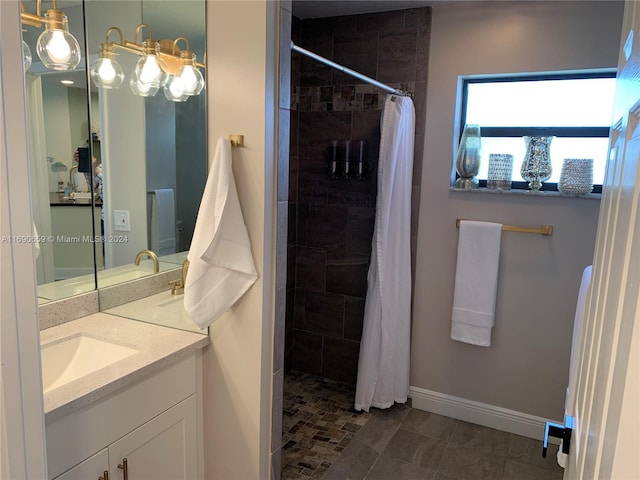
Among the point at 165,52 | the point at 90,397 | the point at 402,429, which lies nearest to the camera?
the point at 90,397

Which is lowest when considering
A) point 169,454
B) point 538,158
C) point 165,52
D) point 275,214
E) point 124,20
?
point 169,454

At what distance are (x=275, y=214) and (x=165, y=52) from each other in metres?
0.87

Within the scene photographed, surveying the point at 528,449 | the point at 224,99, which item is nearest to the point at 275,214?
the point at 224,99

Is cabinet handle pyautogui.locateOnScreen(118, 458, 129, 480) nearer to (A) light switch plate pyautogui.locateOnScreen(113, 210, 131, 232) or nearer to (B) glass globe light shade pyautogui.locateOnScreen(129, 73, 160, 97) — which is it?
(A) light switch plate pyautogui.locateOnScreen(113, 210, 131, 232)

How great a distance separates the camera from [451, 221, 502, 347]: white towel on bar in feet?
8.66

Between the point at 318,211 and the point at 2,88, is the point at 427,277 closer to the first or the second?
the point at 318,211

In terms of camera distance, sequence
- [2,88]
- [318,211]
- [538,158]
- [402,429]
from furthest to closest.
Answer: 1. [318,211]
2. [402,429]
3. [538,158]
4. [2,88]

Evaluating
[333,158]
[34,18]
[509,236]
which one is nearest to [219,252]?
[34,18]

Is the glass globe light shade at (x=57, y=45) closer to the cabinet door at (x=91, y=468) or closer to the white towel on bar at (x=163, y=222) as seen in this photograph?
the white towel on bar at (x=163, y=222)

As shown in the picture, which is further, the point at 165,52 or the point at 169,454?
the point at 165,52

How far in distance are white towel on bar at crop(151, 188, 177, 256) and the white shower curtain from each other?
118 cm

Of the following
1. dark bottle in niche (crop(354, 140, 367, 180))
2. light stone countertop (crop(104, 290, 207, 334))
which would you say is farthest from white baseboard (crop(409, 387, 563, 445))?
light stone countertop (crop(104, 290, 207, 334))

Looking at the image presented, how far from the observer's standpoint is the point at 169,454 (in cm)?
172

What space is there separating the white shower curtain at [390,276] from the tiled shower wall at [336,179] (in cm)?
15
